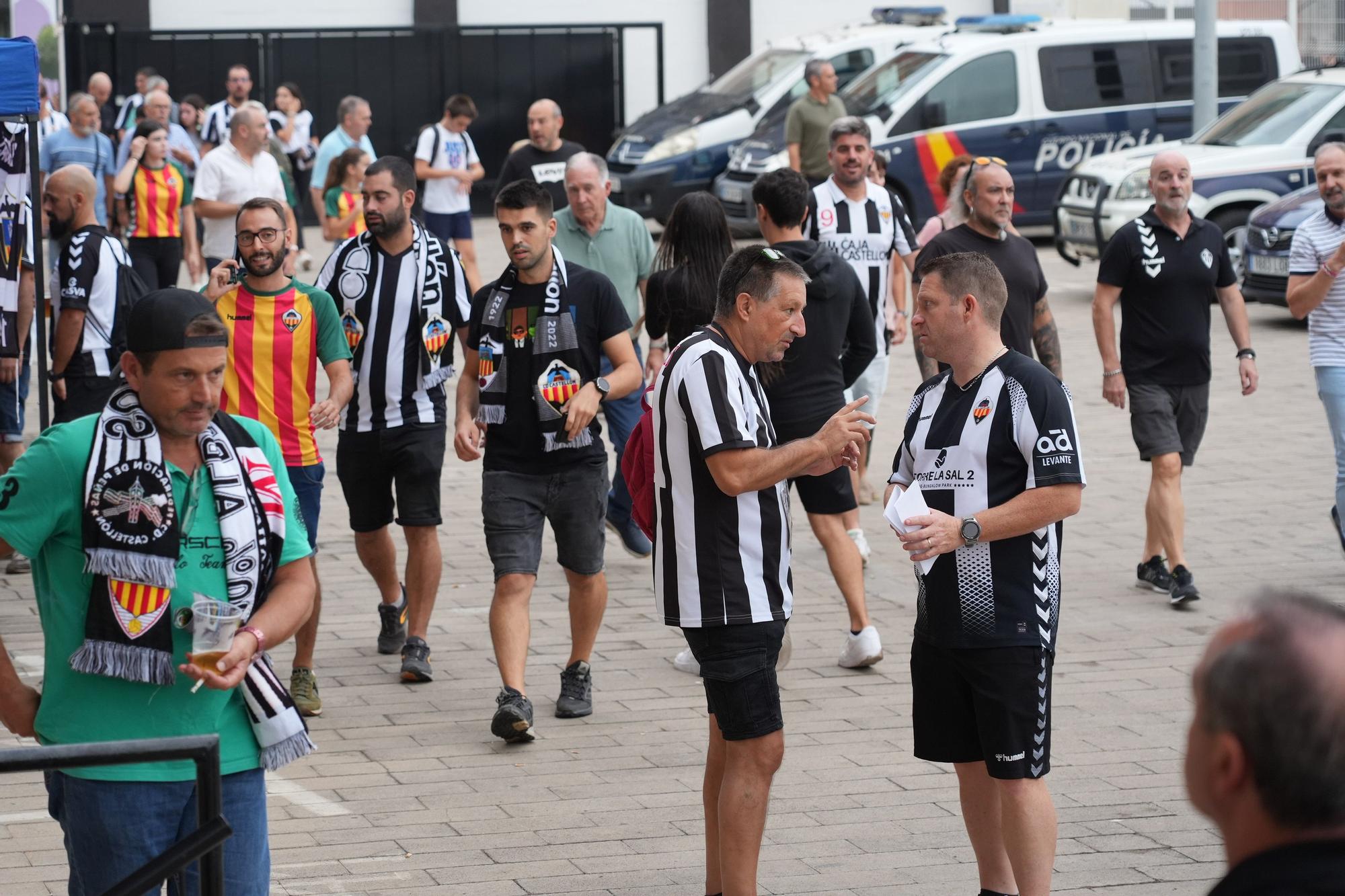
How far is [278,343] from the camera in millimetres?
6574

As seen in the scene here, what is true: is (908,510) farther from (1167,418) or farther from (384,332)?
(1167,418)

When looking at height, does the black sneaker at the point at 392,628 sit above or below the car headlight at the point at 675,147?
below

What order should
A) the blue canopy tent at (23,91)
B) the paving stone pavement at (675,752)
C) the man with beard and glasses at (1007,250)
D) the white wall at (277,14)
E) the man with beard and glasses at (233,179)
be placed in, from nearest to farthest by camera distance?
1. the paving stone pavement at (675,752)
2. the blue canopy tent at (23,91)
3. the man with beard and glasses at (1007,250)
4. the man with beard and glasses at (233,179)
5. the white wall at (277,14)

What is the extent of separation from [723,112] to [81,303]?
14.1 metres

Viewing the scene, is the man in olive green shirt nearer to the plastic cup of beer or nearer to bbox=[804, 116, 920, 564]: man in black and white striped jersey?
bbox=[804, 116, 920, 564]: man in black and white striped jersey

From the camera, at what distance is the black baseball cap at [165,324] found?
11.1 feet

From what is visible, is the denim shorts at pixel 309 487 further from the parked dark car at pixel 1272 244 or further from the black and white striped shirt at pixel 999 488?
the parked dark car at pixel 1272 244

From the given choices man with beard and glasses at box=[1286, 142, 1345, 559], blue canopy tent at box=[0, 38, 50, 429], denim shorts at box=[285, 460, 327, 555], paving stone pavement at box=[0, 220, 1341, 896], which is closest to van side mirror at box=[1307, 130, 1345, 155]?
paving stone pavement at box=[0, 220, 1341, 896]

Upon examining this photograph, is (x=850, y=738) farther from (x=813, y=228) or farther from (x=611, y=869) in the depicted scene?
(x=813, y=228)

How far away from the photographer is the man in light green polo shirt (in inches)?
341

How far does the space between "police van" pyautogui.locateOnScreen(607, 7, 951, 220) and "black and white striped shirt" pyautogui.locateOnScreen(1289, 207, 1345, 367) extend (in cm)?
1261

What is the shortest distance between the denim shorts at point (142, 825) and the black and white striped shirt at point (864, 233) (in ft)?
19.5

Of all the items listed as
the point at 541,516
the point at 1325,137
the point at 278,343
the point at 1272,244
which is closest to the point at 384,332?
the point at 278,343

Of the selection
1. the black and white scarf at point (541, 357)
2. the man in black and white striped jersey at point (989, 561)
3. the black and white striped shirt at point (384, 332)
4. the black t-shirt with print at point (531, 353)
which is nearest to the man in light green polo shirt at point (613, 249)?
the black and white striped shirt at point (384, 332)
